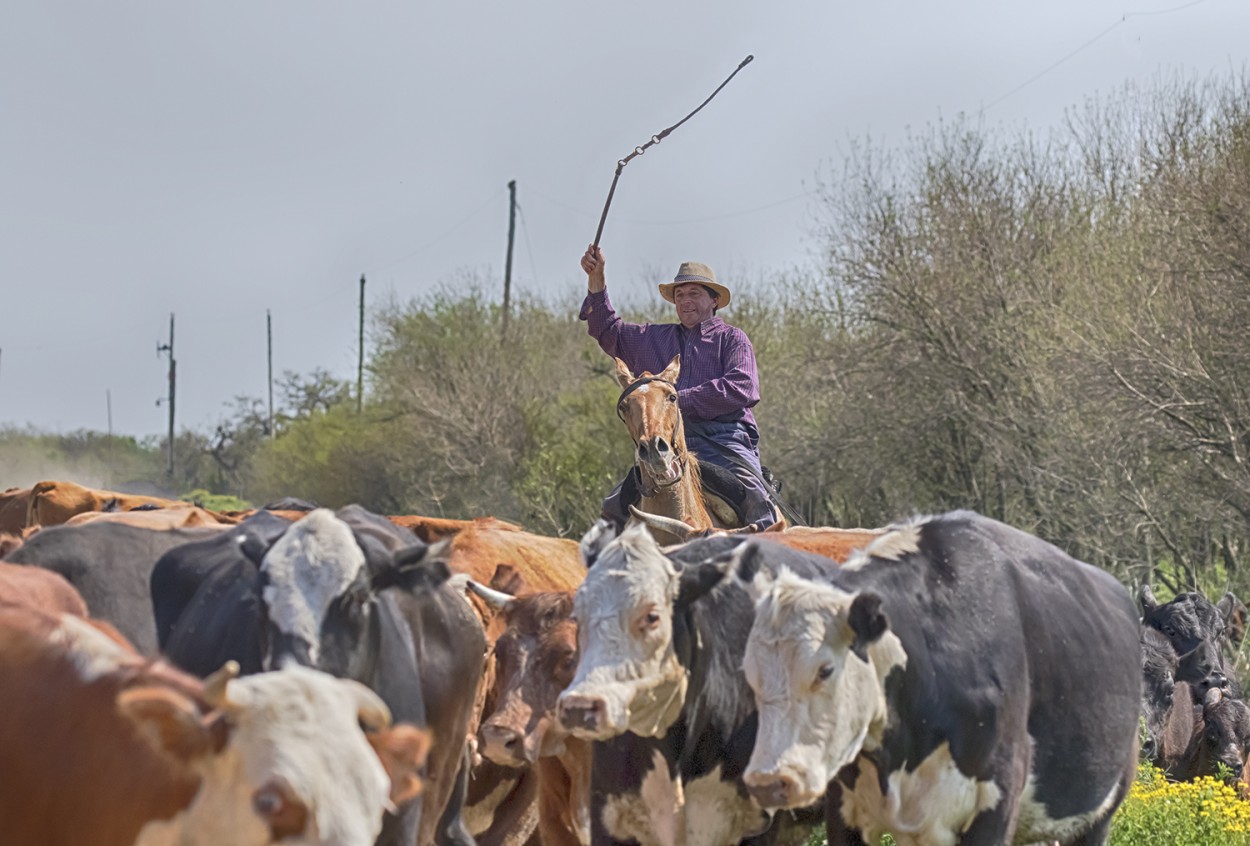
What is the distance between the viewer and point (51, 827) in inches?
168

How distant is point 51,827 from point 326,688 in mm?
765

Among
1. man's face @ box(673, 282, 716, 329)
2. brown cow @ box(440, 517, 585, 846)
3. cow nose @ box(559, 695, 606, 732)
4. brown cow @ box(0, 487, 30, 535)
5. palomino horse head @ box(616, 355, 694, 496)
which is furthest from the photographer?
brown cow @ box(0, 487, 30, 535)

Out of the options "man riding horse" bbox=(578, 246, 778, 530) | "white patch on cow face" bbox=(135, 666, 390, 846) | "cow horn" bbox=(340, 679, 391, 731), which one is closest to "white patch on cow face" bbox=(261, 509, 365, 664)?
"cow horn" bbox=(340, 679, 391, 731)

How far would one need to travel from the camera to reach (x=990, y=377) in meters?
24.8

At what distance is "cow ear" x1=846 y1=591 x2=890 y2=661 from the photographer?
5.95 m

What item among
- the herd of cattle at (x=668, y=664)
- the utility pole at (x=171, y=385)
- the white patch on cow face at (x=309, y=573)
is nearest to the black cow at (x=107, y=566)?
the herd of cattle at (x=668, y=664)

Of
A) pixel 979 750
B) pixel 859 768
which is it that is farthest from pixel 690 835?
pixel 979 750

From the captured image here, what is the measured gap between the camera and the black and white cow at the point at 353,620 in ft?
18.5

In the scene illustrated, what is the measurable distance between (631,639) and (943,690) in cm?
115

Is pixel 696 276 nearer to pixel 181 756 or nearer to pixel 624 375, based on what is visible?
pixel 624 375

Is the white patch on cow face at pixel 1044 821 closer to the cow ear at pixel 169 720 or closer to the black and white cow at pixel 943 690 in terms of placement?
the black and white cow at pixel 943 690

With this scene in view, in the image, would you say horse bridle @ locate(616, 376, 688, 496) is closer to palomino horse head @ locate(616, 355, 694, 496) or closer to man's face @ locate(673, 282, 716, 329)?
palomino horse head @ locate(616, 355, 694, 496)

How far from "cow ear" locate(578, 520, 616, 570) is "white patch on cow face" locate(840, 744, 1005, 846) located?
1.44 metres

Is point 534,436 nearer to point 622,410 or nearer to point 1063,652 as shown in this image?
point 622,410
